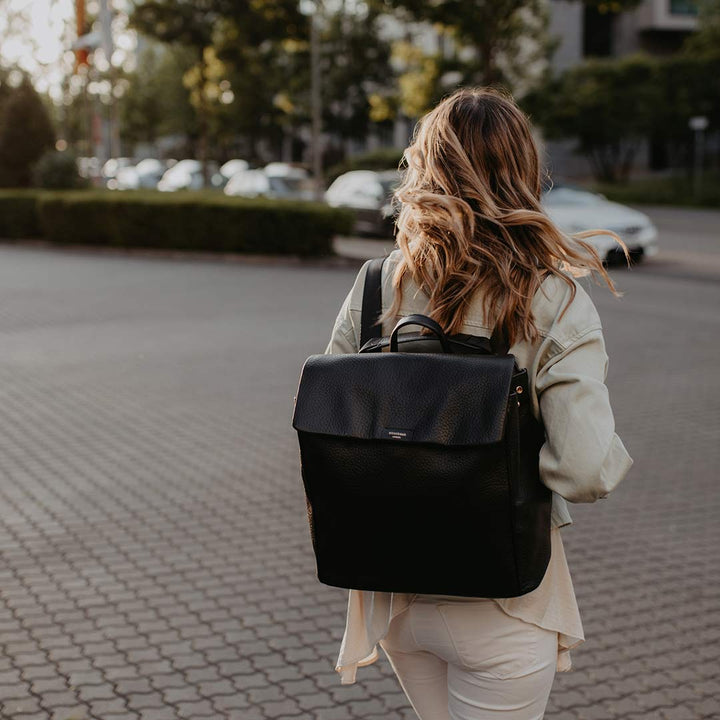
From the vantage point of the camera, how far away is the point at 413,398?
73.9 inches

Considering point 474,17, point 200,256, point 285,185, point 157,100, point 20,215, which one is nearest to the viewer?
point 200,256

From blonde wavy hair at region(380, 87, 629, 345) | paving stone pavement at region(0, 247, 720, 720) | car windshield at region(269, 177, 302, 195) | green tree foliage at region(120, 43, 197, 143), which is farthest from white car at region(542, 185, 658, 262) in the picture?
green tree foliage at region(120, 43, 197, 143)

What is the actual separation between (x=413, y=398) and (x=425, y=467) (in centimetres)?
12

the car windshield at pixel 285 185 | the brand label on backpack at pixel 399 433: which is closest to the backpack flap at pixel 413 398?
the brand label on backpack at pixel 399 433

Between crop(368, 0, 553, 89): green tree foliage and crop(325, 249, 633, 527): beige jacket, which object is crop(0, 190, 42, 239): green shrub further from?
crop(325, 249, 633, 527): beige jacket

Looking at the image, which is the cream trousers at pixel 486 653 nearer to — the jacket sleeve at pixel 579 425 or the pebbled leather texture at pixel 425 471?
the pebbled leather texture at pixel 425 471

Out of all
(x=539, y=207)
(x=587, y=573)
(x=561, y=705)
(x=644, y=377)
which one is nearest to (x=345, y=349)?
(x=539, y=207)

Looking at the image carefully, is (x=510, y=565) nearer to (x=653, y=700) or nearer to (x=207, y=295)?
(x=653, y=700)

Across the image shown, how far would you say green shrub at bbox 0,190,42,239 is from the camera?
2478 cm

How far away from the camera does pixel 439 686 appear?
224 centimetres

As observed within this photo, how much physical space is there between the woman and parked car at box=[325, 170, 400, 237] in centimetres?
2134

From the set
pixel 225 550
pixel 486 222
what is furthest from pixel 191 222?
pixel 486 222

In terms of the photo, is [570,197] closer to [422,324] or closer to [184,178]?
[422,324]

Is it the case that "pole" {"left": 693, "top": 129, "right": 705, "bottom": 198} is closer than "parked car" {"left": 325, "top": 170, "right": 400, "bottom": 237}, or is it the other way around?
"parked car" {"left": 325, "top": 170, "right": 400, "bottom": 237}
